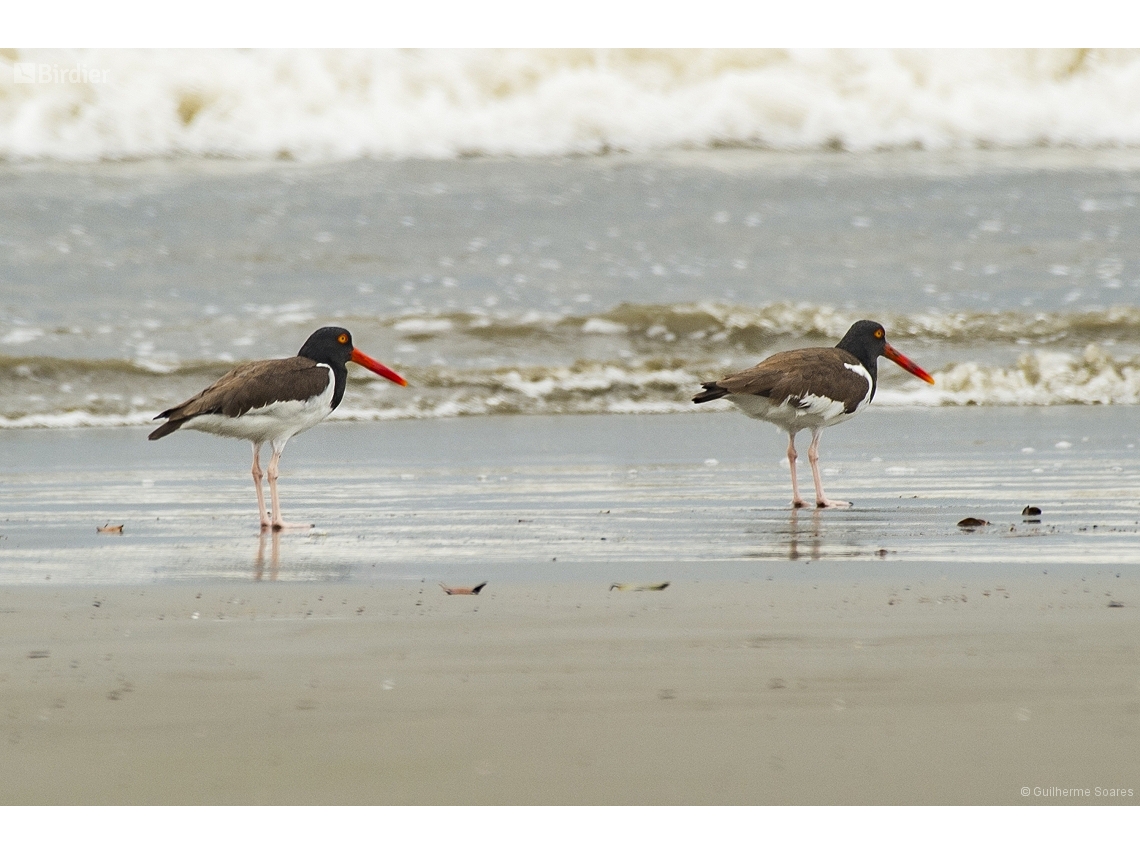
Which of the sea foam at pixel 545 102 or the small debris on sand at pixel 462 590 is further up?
the sea foam at pixel 545 102

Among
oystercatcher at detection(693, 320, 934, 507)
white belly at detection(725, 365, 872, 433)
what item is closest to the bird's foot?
oystercatcher at detection(693, 320, 934, 507)

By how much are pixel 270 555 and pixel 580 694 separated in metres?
2.48

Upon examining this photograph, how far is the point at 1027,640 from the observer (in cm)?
376

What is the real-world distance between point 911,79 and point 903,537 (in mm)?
9734

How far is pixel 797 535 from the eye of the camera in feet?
18.9

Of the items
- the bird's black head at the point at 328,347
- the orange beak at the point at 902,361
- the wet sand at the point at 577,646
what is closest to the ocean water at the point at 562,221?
the orange beak at the point at 902,361

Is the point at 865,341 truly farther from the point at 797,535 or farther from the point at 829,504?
the point at 797,535

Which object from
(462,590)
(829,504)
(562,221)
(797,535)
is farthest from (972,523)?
(562,221)

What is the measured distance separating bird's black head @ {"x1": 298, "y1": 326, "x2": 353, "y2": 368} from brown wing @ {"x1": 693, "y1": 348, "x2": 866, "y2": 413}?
6.34 ft

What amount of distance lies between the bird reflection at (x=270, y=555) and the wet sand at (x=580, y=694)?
1.38 feet

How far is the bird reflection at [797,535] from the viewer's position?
17.1 ft

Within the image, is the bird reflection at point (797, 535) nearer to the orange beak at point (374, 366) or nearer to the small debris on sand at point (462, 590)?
the small debris on sand at point (462, 590)

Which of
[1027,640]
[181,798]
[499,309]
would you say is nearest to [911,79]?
[499,309]

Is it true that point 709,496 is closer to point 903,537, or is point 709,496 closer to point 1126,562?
point 903,537
